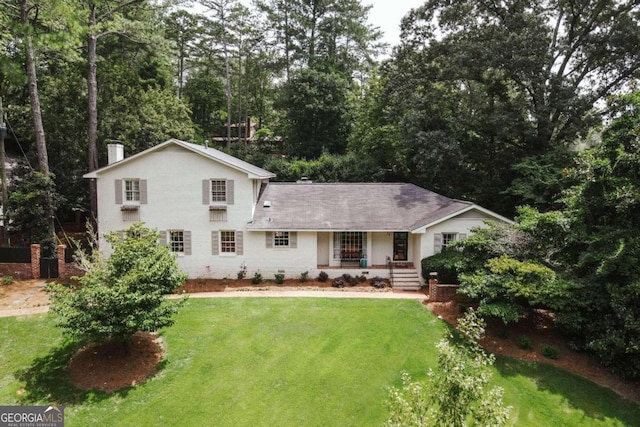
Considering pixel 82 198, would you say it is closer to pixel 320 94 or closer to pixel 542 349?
pixel 320 94

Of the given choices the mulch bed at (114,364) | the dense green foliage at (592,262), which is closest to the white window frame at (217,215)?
the mulch bed at (114,364)

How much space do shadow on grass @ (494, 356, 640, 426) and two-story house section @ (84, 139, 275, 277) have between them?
1348 cm

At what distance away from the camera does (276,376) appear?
11.7 m

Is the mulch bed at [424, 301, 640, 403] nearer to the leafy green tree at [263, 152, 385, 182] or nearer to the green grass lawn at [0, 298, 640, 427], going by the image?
the green grass lawn at [0, 298, 640, 427]

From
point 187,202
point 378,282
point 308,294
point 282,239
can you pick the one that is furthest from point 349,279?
point 187,202

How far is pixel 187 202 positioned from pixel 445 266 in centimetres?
1333

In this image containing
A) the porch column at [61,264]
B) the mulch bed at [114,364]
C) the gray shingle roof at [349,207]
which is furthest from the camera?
the gray shingle roof at [349,207]

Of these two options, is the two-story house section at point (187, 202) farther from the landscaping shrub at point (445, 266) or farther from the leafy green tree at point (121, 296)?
the landscaping shrub at point (445, 266)

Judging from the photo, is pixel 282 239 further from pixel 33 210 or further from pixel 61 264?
pixel 33 210

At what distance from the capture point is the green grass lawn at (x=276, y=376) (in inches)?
406

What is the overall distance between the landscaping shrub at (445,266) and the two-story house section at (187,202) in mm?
9504

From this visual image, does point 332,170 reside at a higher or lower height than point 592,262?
higher

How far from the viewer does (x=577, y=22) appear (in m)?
23.6

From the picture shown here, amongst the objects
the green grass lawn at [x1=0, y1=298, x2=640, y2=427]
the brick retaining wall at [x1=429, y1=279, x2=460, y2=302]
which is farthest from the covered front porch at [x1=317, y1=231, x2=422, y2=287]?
the green grass lawn at [x1=0, y1=298, x2=640, y2=427]
